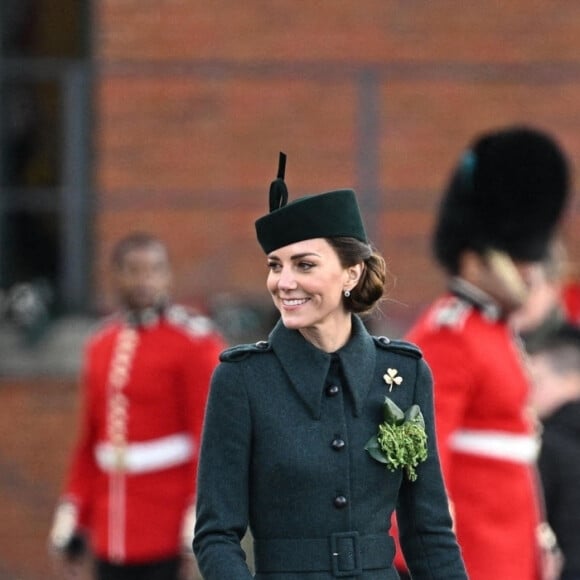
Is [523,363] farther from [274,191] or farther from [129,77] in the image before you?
[129,77]

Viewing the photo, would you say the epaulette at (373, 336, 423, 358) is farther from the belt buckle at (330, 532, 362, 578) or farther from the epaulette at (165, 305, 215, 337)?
the epaulette at (165, 305, 215, 337)

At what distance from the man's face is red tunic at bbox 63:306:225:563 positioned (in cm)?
9

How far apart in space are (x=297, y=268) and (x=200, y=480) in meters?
0.45

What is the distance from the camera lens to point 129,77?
30.8 feet

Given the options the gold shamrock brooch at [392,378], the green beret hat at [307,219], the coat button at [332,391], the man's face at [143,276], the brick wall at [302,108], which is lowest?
the coat button at [332,391]

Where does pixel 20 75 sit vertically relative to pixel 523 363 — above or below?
above

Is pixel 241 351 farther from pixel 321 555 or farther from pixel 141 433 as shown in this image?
pixel 141 433

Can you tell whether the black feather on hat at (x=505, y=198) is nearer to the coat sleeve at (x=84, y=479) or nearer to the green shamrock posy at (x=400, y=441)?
the coat sleeve at (x=84, y=479)

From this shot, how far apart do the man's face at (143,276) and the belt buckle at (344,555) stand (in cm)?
296

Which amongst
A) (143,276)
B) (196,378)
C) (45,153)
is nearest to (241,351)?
(196,378)

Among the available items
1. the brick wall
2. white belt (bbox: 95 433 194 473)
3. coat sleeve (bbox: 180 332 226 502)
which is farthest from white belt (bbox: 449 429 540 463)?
the brick wall

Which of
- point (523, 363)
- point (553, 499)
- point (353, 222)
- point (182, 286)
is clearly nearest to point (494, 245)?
point (523, 363)

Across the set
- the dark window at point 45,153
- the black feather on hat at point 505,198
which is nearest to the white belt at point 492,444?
the black feather on hat at point 505,198

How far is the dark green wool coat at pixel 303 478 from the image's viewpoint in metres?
3.63
